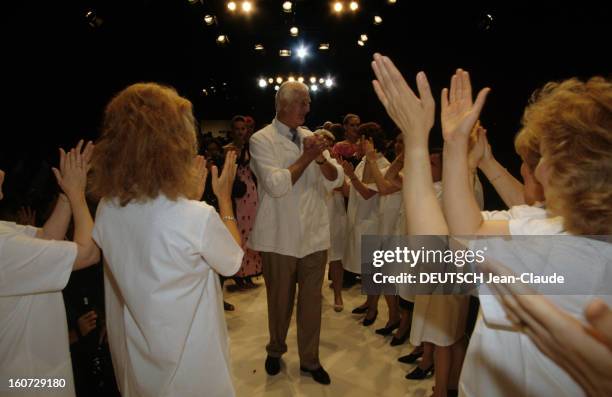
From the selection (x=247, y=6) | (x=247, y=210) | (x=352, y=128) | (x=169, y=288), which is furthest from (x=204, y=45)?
(x=169, y=288)

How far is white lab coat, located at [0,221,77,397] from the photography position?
1190mm

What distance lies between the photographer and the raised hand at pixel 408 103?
90 centimetres

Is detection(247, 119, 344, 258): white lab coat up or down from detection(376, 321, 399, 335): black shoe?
up

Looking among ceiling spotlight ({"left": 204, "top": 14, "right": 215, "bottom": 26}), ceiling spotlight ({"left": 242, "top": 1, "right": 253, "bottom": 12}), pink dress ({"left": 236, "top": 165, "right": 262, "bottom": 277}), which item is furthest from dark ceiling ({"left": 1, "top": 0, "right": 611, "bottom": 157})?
pink dress ({"left": 236, "top": 165, "right": 262, "bottom": 277})

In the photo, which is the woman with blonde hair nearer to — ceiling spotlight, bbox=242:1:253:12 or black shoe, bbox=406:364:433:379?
black shoe, bbox=406:364:433:379

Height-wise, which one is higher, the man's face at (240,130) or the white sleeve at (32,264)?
the man's face at (240,130)

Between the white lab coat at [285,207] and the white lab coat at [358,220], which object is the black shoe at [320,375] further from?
the white lab coat at [358,220]

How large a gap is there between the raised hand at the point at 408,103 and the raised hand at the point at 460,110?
0.09m

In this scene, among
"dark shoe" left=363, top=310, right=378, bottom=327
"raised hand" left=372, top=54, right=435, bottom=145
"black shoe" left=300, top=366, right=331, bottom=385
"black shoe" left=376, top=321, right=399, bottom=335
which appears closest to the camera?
"raised hand" left=372, top=54, right=435, bottom=145

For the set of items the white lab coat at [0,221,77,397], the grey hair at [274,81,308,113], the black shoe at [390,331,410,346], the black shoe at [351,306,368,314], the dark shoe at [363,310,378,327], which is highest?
the grey hair at [274,81,308,113]

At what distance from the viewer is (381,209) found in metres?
3.42

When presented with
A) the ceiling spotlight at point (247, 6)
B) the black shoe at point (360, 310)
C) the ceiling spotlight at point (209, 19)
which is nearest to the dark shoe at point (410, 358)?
the black shoe at point (360, 310)

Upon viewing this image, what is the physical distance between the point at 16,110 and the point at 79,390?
2563 millimetres

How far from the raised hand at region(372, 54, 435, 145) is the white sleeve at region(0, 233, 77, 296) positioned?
3.98ft
